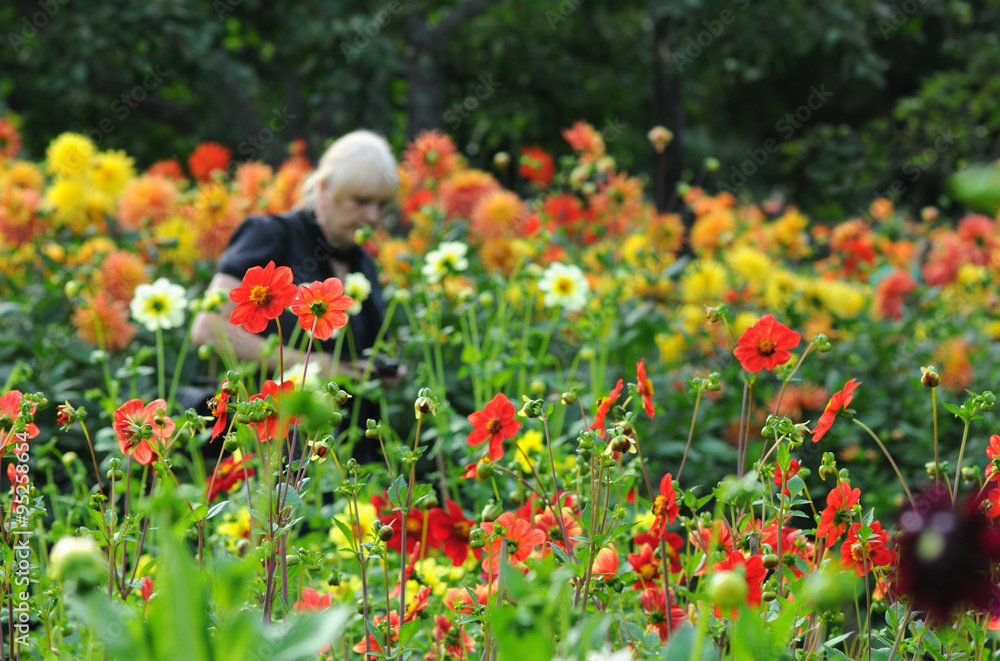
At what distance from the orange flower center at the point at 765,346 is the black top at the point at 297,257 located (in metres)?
1.31

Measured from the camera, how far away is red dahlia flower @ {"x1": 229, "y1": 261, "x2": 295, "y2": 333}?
2.64ft

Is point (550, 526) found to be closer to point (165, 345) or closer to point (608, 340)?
point (608, 340)

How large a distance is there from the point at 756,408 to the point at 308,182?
1.49m

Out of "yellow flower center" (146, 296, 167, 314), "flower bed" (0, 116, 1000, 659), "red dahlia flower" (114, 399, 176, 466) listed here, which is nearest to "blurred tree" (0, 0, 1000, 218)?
"flower bed" (0, 116, 1000, 659)

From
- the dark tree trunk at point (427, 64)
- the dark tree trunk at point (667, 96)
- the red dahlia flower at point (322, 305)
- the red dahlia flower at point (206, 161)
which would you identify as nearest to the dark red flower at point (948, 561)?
the red dahlia flower at point (322, 305)

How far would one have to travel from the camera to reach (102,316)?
85.7 inches

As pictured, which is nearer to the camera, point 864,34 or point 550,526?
point 550,526

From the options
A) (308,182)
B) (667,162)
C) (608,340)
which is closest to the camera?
(608,340)

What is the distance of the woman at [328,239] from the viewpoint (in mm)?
2025

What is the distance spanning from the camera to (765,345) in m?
0.89

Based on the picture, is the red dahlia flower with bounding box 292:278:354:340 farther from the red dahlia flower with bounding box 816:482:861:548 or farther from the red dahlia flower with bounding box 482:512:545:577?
the red dahlia flower with bounding box 816:482:861:548

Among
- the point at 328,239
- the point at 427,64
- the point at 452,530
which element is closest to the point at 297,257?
the point at 328,239

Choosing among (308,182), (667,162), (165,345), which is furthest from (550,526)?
(667,162)

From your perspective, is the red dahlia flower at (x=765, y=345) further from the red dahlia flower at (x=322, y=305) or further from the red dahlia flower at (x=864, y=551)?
the red dahlia flower at (x=322, y=305)
